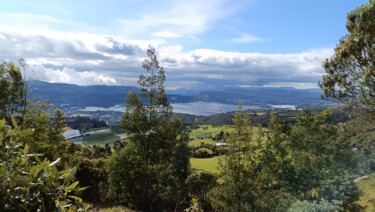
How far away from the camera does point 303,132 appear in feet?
64.8

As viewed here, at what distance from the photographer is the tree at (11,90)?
15367mm

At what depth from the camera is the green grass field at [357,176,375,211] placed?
1789cm

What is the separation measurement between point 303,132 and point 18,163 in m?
19.5

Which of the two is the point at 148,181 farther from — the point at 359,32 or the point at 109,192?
the point at 359,32

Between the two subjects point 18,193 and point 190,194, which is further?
point 190,194

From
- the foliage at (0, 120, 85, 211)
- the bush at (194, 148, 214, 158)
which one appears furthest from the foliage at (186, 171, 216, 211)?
the bush at (194, 148, 214, 158)

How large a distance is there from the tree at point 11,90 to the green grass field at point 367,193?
16.8m

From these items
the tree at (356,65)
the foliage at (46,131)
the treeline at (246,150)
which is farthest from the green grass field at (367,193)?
the foliage at (46,131)

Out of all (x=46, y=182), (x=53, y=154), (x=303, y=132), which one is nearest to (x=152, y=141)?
(x=53, y=154)

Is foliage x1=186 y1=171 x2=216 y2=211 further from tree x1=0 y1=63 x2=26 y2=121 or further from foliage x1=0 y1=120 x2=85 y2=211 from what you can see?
foliage x1=0 y1=120 x2=85 y2=211

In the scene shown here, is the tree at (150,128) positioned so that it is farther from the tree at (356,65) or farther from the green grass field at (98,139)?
the green grass field at (98,139)

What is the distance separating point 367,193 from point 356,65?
43.1 feet

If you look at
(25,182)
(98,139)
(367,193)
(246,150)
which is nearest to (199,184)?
(246,150)

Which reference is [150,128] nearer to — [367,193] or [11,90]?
[11,90]
